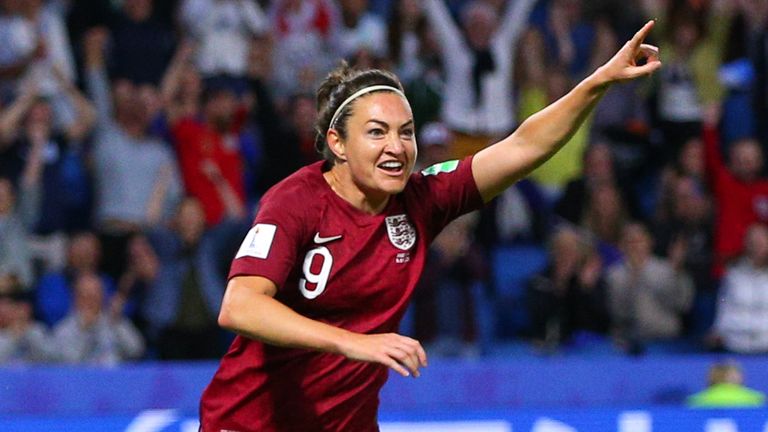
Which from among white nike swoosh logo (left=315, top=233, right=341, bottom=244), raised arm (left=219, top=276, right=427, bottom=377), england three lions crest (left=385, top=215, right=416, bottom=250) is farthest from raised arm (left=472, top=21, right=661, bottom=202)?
raised arm (left=219, top=276, right=427, bottom=377)

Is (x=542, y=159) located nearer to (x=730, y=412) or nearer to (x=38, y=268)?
(x=730, y=412)

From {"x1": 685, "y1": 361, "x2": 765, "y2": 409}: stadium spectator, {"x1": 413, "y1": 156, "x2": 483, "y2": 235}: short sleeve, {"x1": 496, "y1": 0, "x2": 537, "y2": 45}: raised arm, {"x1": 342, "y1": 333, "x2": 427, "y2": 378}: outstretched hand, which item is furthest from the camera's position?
{"x1": 496, "y1": 0, "x2": 537, "y2": 45}: raised arm

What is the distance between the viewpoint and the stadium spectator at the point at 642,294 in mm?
9938

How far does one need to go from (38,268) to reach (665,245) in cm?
430

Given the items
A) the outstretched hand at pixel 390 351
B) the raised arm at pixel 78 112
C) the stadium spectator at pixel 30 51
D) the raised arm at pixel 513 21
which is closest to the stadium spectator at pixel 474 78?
the raised arm at pixel 513 21

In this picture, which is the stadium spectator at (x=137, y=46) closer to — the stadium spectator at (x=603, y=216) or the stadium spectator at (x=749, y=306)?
the stadium spectator at (x=603, y=216)

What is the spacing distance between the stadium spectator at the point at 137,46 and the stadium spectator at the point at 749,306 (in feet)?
13.9

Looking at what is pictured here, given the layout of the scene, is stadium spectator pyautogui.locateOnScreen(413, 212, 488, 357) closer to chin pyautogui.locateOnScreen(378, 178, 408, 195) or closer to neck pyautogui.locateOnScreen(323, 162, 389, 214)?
neck pyautogui.locateOnScreen(323, 162, 389, 214)

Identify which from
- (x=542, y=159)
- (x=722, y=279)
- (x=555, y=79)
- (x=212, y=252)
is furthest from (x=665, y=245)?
(x=542, y=159)

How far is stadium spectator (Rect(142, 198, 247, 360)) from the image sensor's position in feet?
30.8

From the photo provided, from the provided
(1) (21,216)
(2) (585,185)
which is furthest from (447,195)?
(2) (585,185)

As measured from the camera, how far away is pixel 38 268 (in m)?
9.58

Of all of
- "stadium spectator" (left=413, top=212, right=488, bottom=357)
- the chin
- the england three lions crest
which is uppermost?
"stadium spectator" (left=413, top=212, right=488, bottom=357)

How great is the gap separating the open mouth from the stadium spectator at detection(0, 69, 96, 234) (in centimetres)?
582
